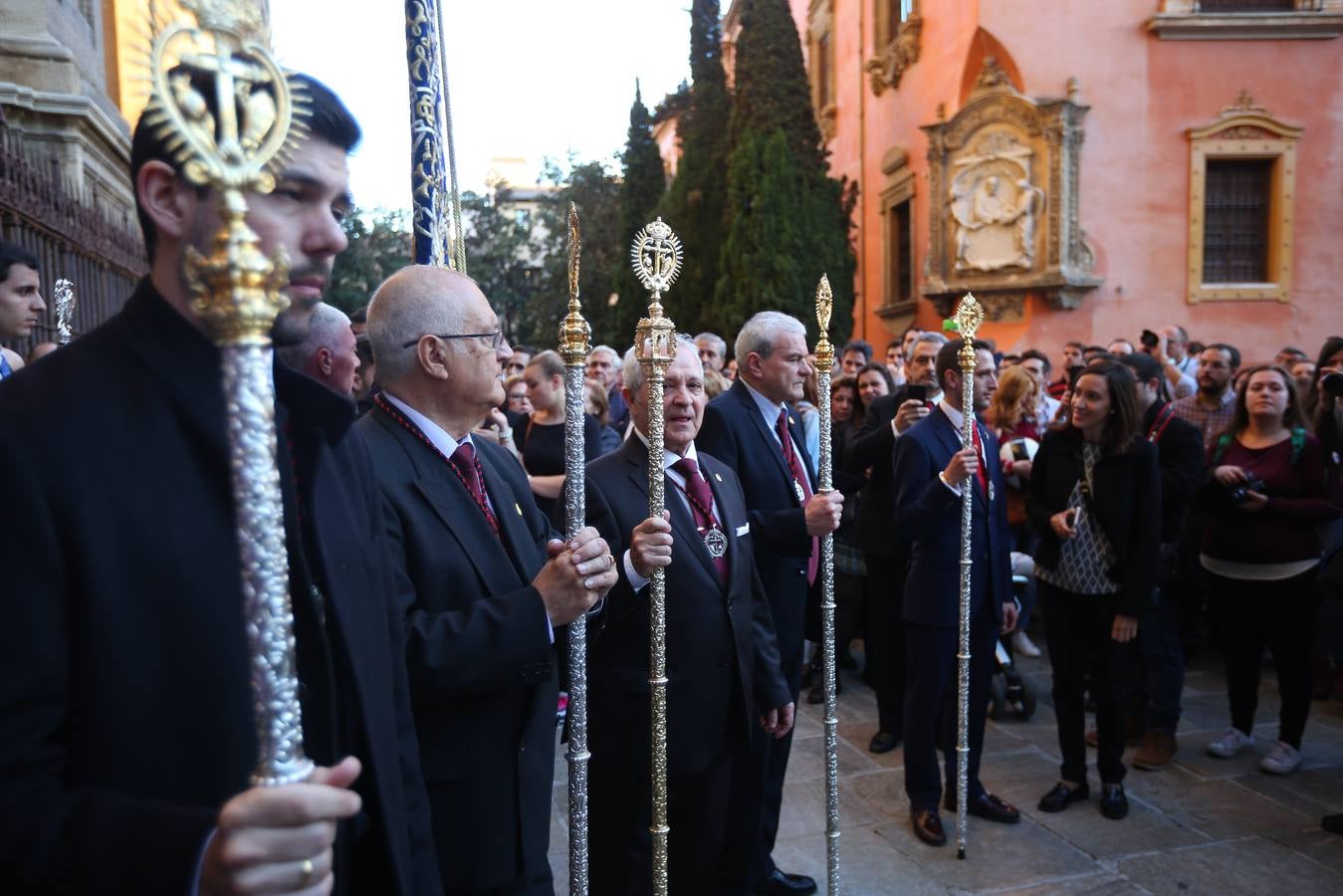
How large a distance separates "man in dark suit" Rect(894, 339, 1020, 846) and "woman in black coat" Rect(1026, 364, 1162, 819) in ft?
0.95

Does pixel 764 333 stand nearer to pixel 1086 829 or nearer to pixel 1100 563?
Answer: pixel 1100 563

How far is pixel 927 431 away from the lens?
4.68 m

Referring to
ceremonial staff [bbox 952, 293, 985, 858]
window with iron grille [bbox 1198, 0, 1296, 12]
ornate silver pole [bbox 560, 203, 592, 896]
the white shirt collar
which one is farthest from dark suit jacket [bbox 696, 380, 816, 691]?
window with iron grille [bbox 1198, 0, 1296, 12]

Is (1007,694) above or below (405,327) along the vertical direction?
below

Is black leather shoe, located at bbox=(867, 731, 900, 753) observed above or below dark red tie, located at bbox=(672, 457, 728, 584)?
below

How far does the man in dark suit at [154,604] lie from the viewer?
1.03 metres

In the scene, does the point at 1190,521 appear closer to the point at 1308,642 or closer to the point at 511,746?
the point at 1308,642

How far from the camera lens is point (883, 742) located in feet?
18.7

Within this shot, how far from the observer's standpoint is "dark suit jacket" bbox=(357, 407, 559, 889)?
86.2 inches

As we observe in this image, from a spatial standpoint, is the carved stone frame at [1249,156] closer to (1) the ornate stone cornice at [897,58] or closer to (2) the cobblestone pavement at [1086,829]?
(1) the ornate stone cornice at [897,58]

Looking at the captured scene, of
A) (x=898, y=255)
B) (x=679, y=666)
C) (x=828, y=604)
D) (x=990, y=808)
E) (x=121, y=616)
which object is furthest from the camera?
(x=898, y=255)

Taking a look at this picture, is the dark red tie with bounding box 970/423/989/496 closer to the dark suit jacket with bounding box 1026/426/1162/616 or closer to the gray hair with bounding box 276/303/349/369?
the dark suit jacket with bounding box 1026/426/1162/616

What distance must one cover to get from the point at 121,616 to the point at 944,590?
3.94 meters

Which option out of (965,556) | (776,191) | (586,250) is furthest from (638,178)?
(965,556)
